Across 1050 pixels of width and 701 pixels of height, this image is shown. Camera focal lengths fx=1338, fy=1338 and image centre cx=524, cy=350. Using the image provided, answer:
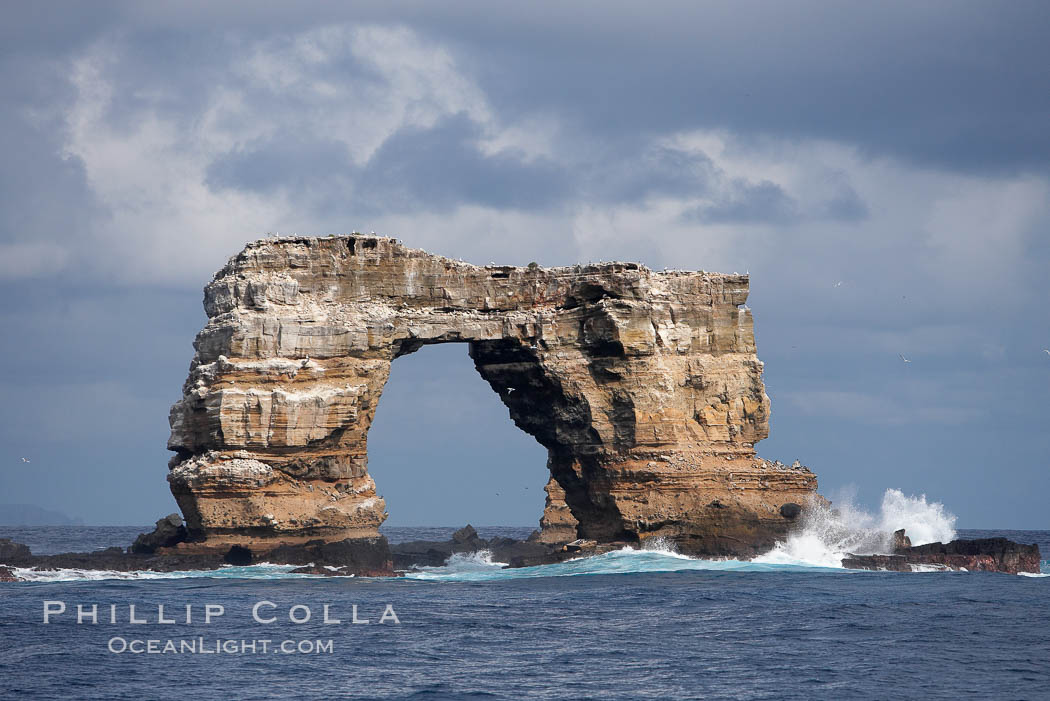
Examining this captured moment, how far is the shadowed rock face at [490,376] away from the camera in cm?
4447

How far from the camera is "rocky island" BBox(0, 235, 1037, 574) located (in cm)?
4434

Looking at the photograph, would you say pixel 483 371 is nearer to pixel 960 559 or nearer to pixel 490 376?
pixel 490 376

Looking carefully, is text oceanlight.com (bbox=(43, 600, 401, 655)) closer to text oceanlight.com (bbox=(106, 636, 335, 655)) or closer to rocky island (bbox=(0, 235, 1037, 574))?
text oceanlight.com (bbox=(106, 636, 335, 655))

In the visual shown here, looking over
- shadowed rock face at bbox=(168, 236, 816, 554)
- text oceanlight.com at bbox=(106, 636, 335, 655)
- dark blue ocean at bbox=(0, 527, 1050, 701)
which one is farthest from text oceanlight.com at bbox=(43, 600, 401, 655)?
shadowed rock face at bbox=(168, 236, 816, 554)

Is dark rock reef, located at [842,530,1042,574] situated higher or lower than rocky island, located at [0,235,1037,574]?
lower

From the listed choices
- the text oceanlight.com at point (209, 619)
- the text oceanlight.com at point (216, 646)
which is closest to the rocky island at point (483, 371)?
the text oceanlight.com at point (209, 619)

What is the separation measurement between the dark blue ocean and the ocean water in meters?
0.07

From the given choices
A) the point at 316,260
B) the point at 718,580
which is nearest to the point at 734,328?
the point at 718,580

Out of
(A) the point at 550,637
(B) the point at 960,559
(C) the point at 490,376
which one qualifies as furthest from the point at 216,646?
(B) the point at 960,559

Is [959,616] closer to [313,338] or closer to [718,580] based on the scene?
[718,580]

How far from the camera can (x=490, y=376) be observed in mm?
51438

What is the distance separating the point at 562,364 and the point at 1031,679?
23292 millimetres

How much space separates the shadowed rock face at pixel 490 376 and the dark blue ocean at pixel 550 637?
9.00 feet

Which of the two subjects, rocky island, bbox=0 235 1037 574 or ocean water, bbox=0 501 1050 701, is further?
rocky island, bbox=0 235 1037 574
